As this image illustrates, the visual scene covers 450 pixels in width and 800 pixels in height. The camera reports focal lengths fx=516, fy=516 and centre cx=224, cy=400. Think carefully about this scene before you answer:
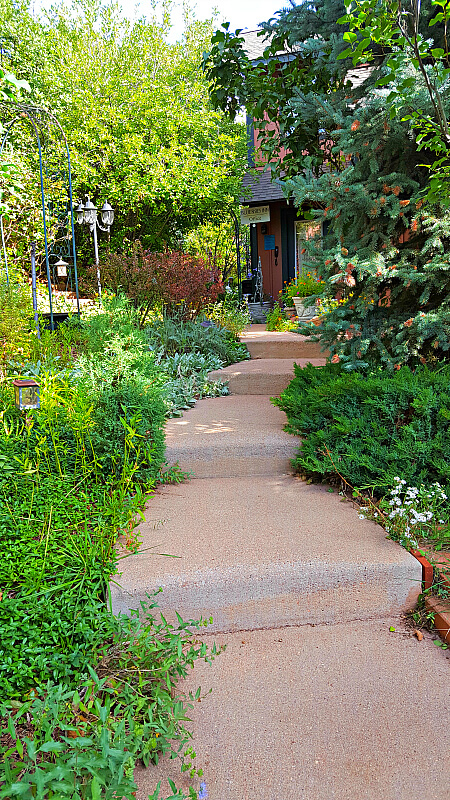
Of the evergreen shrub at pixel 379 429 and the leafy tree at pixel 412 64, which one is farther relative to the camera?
the evergreen shrub at pixel 379 429

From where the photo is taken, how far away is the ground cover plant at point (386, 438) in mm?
2684

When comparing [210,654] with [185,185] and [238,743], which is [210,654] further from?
[185,185]

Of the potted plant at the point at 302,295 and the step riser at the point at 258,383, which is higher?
the potted plant at the point at 302,295

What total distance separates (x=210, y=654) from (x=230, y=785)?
52 centimetres

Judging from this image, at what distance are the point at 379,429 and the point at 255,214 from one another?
10.5 meters

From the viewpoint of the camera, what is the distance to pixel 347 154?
3.08 meters

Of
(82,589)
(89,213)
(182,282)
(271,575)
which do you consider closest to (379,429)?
(271,575)

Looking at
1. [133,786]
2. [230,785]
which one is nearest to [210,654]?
[230,785]

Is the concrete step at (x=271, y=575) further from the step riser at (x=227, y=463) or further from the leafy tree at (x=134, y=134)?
the leafy tree at (x=134, y=134)

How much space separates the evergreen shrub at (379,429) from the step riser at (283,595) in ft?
1.97

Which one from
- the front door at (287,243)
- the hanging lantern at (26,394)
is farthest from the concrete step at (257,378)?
the front door at (287,243)

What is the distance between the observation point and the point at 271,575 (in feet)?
7.14

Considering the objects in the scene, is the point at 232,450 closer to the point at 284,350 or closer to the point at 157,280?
the point at 284,350

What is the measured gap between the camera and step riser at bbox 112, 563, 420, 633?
214 cm
